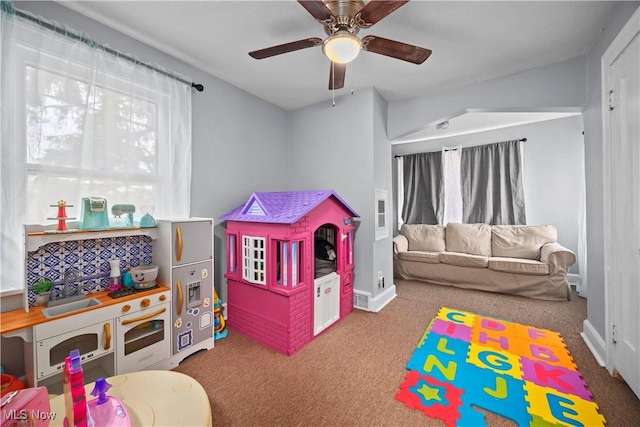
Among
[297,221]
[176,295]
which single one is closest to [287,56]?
[297,221]

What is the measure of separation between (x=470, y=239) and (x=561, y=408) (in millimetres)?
2790

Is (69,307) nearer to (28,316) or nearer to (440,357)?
(28,316)

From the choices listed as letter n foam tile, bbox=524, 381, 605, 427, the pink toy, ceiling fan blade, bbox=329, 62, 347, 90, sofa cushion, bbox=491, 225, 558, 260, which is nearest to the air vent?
letter n foam tile, bbox=524, 381, 605, 427

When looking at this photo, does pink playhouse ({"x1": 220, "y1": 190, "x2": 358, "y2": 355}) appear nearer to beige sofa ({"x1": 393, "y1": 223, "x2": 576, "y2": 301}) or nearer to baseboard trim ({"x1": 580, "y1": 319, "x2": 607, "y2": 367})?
beige sofa ({"x1": 393, "y1": 223, "x2": 576, "y2": 301})

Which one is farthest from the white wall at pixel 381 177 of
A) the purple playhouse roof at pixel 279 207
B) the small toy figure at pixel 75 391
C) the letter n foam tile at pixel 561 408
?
the small toy figure at pixel 75 391

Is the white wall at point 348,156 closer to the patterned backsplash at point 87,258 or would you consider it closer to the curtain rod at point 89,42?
the curtain rod at point 89,42

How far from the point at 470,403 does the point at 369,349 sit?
0.78 m

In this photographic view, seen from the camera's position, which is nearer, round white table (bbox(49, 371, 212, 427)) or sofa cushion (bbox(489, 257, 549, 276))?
round white table (bbox(49, 371, 212, 427))

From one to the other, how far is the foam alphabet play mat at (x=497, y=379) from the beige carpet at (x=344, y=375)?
69mm

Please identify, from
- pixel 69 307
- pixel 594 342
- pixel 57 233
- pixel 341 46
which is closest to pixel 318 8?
pixel 341 46

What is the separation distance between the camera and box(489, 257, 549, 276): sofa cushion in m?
3.25

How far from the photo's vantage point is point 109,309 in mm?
1653

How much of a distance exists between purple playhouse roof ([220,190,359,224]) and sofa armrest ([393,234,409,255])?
6.33 ft

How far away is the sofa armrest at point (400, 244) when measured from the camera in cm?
422
